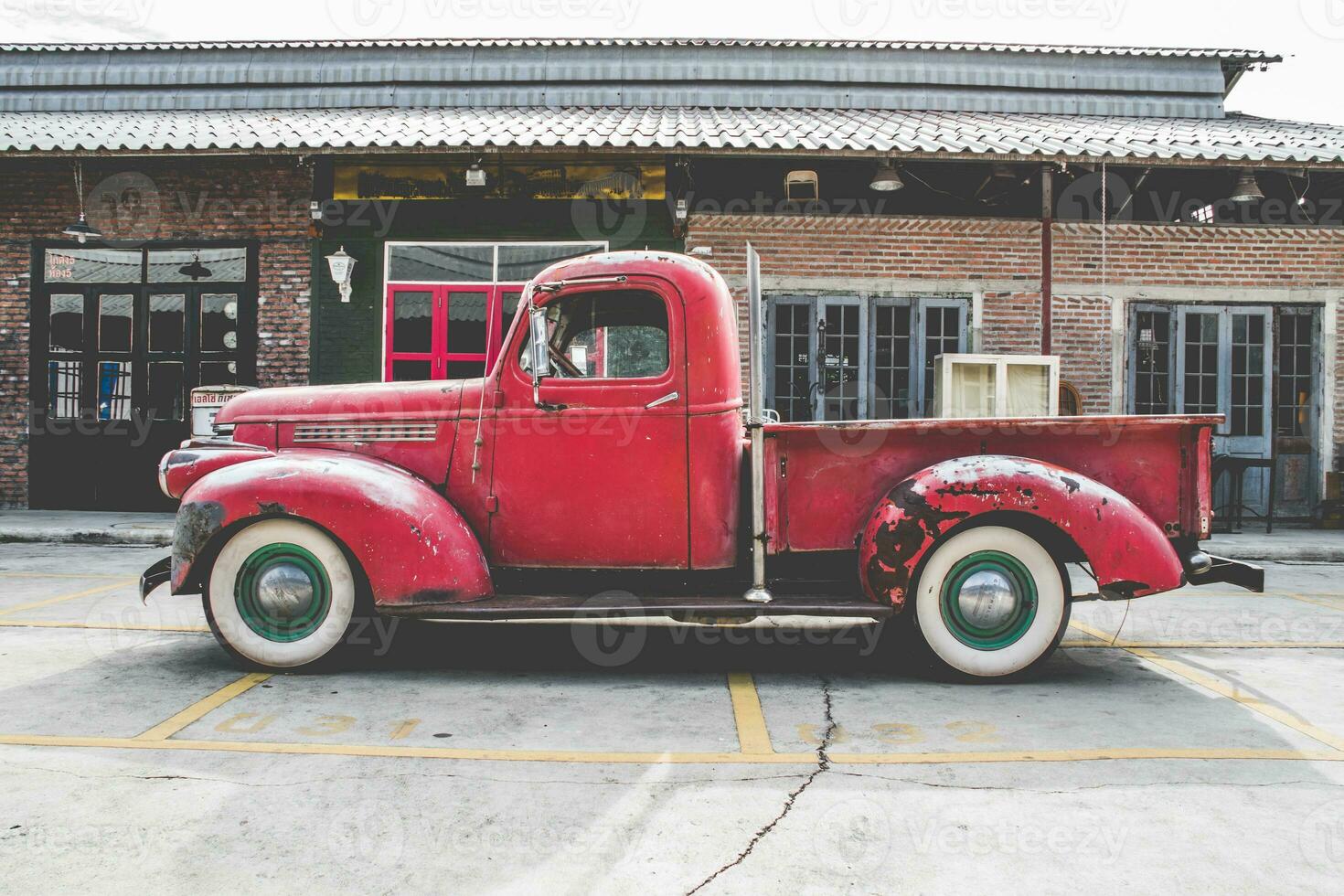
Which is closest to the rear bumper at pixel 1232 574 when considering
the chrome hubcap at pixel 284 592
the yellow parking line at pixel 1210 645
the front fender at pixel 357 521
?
the yellow parking line at pixel 1210 645

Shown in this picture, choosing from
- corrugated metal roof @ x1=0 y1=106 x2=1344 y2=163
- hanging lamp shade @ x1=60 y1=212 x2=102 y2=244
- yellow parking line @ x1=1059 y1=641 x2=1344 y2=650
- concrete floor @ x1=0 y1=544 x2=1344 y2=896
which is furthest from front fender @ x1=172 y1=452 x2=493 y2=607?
hanging lamp shade @ x1=60 y1=212 x2=102 y2=244

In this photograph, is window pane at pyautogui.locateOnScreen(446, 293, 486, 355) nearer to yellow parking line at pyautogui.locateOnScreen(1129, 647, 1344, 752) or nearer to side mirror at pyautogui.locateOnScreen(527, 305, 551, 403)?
side mirror at pyautogui.locateOnScreen(527, 305, 551, 403)

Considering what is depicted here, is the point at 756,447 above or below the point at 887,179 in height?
below

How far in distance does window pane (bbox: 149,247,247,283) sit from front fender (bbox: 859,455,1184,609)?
31.4 feet

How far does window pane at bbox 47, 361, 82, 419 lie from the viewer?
11.3 meters

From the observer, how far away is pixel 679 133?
418 inches

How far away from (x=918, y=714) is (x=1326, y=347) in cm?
1001

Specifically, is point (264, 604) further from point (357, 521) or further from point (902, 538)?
point (902, 538)

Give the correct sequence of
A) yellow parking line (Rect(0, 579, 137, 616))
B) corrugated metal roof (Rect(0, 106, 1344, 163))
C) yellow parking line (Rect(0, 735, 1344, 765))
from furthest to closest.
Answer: corrugated metal roof (Rect(0, 106, 1344, 163)) → yellow parking line (Rect(0, 579, 137, 616)) → yellow parking line (Rect(0, 735, 1344, 765))

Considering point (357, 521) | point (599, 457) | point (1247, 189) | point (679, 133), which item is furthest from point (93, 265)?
→ point (1247, 189)

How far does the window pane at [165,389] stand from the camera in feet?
36.7

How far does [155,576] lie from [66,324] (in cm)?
860
